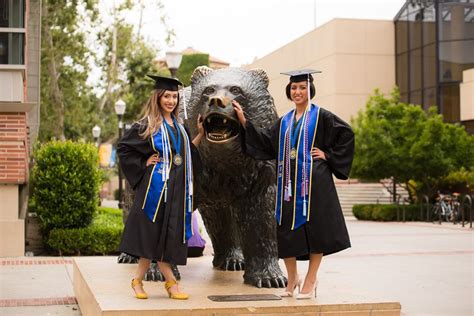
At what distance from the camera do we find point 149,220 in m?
4.97

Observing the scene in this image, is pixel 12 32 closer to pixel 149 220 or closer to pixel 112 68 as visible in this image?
pixel 149 220

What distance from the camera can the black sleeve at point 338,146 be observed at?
200 inches

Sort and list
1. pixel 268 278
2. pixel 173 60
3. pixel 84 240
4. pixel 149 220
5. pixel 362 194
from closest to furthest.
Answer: pixel 149 220 < pixel 268 278 < pixel 84 240 < pixel 173 60 < pixel 362 194

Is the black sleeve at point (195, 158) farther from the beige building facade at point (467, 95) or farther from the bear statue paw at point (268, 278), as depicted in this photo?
the beige building facade at point (467, 95)

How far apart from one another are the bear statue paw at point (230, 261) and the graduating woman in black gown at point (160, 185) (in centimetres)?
175

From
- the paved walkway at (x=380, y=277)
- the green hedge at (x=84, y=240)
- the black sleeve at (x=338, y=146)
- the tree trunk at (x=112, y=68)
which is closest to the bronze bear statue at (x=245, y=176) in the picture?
the paved walkway at (x=380, y=277)

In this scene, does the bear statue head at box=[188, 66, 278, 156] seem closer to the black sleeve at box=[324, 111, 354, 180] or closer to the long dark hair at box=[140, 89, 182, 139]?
the long dark hair at box=[140, 89, 182, 139]

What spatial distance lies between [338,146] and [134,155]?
1439mm

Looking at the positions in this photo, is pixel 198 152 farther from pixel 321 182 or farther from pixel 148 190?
pixel 321 182

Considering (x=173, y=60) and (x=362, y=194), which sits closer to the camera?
(x=173, y=60)

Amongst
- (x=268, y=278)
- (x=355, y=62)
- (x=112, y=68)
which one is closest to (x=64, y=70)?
(x=112, y=68)

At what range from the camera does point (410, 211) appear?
25344mm

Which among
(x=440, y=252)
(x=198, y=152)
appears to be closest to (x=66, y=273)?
(x=198, y=152)

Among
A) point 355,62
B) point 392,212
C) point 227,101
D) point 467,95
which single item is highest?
point 355,62
